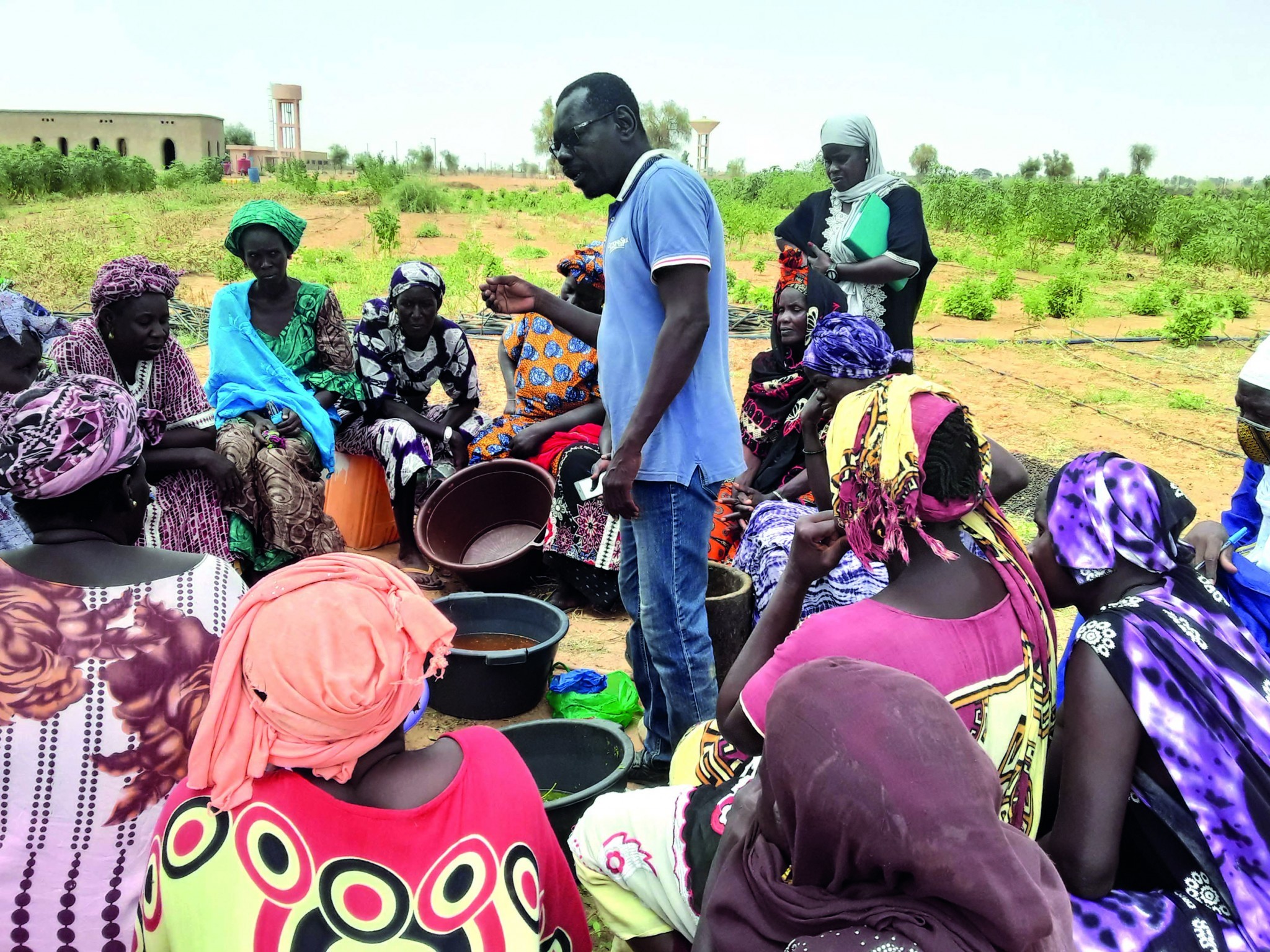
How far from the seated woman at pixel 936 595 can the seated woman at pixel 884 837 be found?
43 centimetres

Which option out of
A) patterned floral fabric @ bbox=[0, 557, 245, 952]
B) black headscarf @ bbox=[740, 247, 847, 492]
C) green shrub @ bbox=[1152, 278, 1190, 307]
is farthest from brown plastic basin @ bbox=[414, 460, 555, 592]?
green shrub @ bbox=[1152, 278, 1190, 307]

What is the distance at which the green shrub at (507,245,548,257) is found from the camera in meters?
17.0

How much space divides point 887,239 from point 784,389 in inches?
37.3

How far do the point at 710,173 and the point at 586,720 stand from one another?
6512 cm

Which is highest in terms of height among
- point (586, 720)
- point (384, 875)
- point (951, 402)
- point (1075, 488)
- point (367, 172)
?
point (367, 172)

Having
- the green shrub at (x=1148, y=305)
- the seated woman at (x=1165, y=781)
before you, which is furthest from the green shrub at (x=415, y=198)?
the seated woman at (x=1165, y=781)

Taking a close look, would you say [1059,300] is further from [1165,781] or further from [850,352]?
[1165,781]

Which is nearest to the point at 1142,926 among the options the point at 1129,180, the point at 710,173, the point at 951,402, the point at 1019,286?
the point at 951,402

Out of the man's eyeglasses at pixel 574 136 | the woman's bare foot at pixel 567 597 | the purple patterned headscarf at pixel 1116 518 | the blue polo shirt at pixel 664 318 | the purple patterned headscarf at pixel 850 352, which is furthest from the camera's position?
the woman's bare foot at pixel 567 597

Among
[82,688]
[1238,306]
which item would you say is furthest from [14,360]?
[1238,306]

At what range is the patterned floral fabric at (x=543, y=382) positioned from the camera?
4.68 metres

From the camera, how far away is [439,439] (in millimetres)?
4957

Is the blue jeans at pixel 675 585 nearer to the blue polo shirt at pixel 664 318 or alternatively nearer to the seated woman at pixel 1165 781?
the blue polo shirt at pixel 664 318

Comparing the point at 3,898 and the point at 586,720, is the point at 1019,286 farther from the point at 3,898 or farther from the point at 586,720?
the point at 3,898
